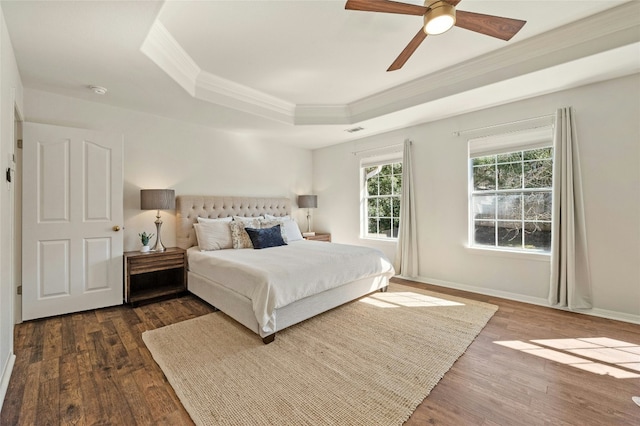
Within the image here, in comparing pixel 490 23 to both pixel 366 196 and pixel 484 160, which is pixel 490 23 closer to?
Result: pixel 484 160

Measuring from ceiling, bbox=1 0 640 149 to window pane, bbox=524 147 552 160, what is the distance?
2.25ft

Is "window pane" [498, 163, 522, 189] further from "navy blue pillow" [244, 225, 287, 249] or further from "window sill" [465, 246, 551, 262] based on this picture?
"navy blue pillow" [244, 225, 287, 249]

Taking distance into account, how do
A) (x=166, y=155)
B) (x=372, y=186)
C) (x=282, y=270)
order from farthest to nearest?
(x=372, y=186)
(x=166, y=155)
(x=282, y=270)

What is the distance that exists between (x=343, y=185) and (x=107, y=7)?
414 cm

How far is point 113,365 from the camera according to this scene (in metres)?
2.05

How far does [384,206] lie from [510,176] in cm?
195

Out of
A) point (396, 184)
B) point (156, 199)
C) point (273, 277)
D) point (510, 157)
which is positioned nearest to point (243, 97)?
point (156, 199)

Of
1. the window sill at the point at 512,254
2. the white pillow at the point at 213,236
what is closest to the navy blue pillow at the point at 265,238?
the white pillow at the point at 213,236

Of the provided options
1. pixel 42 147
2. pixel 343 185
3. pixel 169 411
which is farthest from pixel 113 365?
pixel 343 185

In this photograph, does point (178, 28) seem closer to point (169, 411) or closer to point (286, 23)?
point (286, 23)

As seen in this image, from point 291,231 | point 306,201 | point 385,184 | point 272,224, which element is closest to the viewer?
point 272,224

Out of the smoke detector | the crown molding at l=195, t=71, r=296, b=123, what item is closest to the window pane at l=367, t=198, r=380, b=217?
the crown molding at l=195, t=71, r=296, b=123

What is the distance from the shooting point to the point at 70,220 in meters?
3.00

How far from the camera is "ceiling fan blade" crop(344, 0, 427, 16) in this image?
5.67 ft
